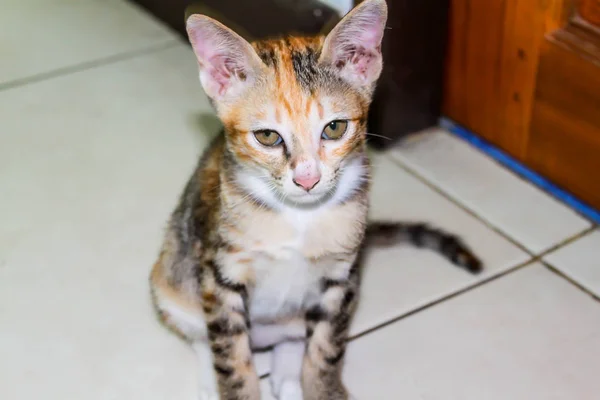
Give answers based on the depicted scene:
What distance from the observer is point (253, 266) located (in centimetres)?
134

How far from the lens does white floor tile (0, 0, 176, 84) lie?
2.53 m

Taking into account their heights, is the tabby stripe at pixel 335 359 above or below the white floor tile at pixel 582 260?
above

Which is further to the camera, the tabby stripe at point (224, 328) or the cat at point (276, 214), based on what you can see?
the tabby stripe at point (224, 328)

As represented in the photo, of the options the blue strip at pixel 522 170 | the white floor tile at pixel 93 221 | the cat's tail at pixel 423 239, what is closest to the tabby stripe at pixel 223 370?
the white floor tile at pixel 93 221

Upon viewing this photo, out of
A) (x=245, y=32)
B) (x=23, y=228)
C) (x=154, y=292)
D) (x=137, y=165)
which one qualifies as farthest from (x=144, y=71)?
(x=154, y=292)

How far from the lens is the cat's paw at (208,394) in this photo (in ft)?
4.73

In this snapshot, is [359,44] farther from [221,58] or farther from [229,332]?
[229,332]

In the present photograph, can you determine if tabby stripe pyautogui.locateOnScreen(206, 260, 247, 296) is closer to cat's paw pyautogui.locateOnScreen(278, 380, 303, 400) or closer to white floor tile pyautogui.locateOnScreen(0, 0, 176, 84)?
cat's paw pyautogui.locateOnScreen(278, 380, 303, 400)

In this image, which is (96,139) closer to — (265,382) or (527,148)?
(265,382)

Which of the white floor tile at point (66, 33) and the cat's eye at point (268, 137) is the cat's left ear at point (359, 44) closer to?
the cat's eye at point (268, 137)

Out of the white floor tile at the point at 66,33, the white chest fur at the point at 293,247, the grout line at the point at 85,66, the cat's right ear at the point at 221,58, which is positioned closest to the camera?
the cat's right ear at the point at 221,58

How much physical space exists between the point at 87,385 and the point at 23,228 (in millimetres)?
530

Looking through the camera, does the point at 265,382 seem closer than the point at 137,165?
Yes

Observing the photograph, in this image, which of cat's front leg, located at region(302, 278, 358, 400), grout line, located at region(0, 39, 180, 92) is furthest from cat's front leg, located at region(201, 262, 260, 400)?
grout line, located at region(0, 39, 180, 92)
